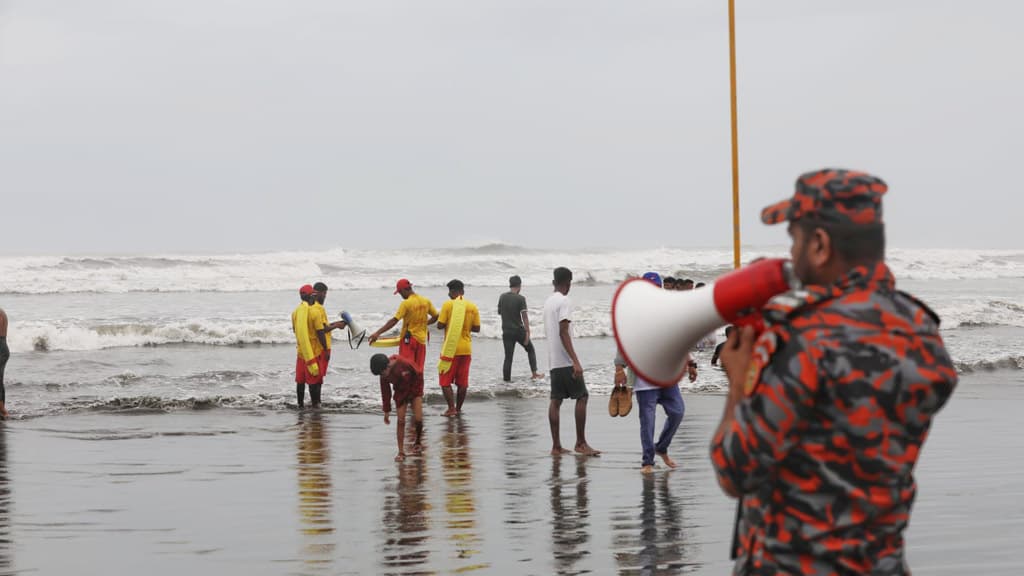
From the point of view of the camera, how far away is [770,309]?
2727 millimetres

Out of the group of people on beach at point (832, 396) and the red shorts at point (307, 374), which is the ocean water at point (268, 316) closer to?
the red shorts at point (307, 374)

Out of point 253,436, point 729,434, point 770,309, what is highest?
point 770,309

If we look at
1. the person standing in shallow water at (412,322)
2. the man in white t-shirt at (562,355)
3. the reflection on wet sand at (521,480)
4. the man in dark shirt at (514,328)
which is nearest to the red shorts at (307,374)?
the person standing in shallow water at (412,322)

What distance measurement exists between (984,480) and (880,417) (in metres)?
8.37

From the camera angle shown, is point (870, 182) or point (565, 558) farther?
point (565, 558)

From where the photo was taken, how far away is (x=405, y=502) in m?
10.0

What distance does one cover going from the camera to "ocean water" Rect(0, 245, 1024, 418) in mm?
20188

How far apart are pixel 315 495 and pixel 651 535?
131 inches

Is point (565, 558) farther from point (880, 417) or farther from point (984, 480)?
point (880, 417)

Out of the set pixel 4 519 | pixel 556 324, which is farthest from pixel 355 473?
pixel 4 519

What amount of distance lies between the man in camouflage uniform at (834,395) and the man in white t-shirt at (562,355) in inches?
352

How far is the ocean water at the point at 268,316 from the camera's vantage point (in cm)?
2019

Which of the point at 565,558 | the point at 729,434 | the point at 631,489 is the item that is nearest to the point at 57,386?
the point at 631,489

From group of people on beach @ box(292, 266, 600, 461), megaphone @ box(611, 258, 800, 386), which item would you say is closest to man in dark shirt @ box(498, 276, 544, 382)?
group of people on beach @ box(292, 266, 600, 461)
